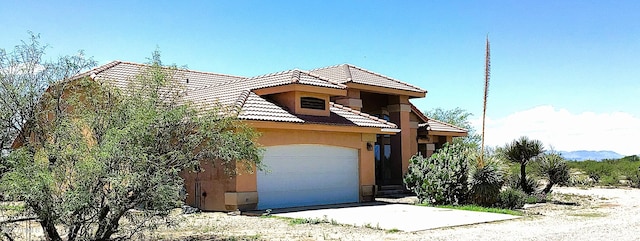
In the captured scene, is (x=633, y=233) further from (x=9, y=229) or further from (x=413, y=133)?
(x=413, y=133)

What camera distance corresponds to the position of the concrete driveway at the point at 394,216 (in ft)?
49.1

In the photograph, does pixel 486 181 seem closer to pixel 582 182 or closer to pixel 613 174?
pixel 582 182

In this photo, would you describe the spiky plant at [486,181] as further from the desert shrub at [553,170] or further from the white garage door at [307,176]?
the desert shrub at [553,170]

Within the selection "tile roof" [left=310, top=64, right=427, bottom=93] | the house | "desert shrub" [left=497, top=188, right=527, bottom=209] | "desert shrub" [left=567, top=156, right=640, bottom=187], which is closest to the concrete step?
the house

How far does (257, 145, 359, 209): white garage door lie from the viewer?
19.4 m

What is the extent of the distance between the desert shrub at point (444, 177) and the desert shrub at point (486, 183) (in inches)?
13.2

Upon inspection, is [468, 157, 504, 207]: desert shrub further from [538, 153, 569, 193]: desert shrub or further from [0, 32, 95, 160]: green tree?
[0, 32, 95, 160]: green tree

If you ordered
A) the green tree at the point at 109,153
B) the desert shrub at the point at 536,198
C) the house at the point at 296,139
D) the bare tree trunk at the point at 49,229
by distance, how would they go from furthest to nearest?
the desert shrub at the point at 536,198
the house at the point at 296,139
the bare tree trunk at the point at 49,229
the green tree at the point at 109,153

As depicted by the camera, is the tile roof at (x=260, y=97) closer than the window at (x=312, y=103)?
Yes

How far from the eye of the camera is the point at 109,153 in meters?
9.61

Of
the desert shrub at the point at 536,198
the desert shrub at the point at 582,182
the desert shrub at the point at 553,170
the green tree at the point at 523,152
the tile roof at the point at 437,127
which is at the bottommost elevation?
the desert shrub at the point at 582,182

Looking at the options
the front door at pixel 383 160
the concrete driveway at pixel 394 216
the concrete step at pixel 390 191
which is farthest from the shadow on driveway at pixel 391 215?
the front door at pixel 383 160

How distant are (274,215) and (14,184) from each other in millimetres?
9026

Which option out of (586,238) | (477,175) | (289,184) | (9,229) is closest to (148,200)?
(9,229)
